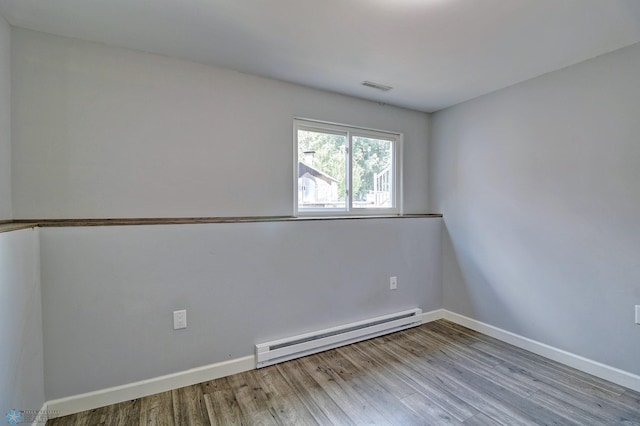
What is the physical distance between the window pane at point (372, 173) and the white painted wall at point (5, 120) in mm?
2526

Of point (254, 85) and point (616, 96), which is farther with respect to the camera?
point (254, 85)

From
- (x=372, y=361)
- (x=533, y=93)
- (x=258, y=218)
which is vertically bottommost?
(x=372, y=361)

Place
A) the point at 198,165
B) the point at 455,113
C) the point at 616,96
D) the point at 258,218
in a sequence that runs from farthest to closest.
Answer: the point at 455,113
the point at 258,218
the point at 198,165
the point at 616,96

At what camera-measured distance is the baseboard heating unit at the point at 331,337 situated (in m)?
2.23

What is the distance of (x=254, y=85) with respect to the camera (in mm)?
2398

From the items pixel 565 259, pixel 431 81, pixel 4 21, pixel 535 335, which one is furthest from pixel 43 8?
pixel 535 335

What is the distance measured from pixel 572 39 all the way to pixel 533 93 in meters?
0.61

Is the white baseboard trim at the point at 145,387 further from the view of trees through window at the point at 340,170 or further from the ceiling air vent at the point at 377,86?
the ceiling air vent at the point at 377,86

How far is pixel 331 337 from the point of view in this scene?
8.17ft

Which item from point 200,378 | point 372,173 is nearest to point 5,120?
point 200,378

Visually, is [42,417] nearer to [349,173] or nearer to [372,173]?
[349,173]

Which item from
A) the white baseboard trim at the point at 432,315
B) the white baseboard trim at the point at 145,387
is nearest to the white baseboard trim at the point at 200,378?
the white baseboard trim at the point at 145,387

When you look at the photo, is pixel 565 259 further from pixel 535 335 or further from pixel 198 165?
pixel 198 165

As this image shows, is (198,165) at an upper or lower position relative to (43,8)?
lower
